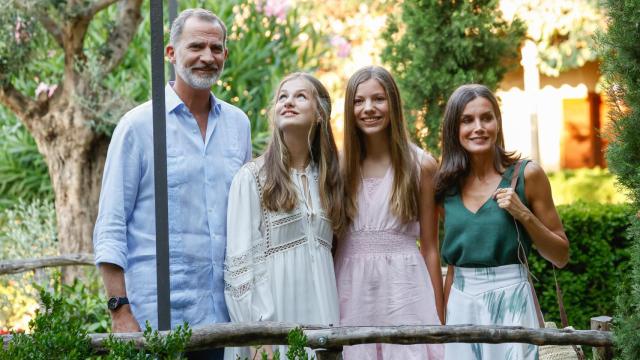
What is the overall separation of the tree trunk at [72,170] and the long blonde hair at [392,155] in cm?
402

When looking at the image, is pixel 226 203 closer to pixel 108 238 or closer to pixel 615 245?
pixel 108 238

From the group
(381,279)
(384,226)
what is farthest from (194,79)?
(381,279)

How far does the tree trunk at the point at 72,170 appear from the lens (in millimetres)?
7574

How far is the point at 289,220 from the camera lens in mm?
3752

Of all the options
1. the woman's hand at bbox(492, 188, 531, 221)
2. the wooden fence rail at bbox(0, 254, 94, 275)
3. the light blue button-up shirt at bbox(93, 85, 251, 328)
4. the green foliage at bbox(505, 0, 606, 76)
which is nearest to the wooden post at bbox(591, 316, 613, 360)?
the woman's hand at bbox(492, 188, 531, 221)

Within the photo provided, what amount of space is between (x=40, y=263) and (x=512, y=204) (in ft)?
11.8

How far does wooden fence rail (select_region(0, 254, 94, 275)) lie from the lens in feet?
19.6

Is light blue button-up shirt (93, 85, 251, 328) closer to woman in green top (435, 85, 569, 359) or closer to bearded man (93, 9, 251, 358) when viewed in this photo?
bearded man (93, 9, 251, 358)

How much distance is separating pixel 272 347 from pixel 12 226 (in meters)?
5.93

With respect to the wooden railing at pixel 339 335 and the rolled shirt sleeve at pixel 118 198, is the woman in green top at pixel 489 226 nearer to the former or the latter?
the wooden railing at pixel 339 335

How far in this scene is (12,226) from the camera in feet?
29.3

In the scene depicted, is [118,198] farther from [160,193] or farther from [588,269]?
[588,269]

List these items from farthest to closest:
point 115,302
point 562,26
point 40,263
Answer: point 562,26
point 40,263
point 115,302

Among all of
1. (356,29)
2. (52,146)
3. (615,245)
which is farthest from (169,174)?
(356,29)
